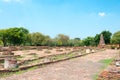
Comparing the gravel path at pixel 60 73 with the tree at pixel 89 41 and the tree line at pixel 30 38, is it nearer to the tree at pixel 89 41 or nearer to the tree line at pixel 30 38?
the tree line at pixel 30 38

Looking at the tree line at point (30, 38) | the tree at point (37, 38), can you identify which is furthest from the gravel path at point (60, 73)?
the tree at point (37, 38)

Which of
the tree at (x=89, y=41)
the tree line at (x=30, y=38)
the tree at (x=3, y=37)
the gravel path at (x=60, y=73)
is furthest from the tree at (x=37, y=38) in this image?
the gravel path at (x=60, y=73)

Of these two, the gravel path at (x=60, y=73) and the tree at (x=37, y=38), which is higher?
the tree at (x=37, y=38)

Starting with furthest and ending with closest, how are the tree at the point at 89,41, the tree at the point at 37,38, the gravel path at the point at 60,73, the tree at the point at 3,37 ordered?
the tree at the point at 89,41
the tree at the point at 37,38
the tree at the point at 3,37
the gravel path at the point at 60,73

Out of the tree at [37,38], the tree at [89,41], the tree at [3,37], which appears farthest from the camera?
the tree at [89,41]

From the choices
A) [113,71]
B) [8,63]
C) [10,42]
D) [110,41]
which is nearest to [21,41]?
[10,42]

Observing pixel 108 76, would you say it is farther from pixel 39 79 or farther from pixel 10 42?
pixel 10 42

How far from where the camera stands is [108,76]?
24.1ft

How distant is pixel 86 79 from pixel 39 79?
179 cm

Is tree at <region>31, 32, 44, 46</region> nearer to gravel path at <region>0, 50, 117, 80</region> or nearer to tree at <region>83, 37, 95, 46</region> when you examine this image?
tree at <region>83, 37, 95, 46</region>

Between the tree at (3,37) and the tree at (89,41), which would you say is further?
the tree at (89,41)

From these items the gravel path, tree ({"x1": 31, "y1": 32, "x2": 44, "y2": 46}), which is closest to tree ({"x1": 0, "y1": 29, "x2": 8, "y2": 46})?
tree ({"x1": 31, "y1": 32, "x2": 44, "y2": 46})

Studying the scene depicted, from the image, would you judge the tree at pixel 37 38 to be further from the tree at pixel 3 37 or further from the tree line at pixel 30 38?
the tree at pixel 3 37

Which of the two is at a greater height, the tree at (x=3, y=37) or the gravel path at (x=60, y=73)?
the tree at (x=3, y=37)
